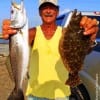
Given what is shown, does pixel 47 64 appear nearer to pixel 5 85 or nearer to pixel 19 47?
pixel 19 47

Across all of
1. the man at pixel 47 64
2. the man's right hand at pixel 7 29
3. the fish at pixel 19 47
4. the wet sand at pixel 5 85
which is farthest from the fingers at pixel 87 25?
the wet sand at pixel 5 85

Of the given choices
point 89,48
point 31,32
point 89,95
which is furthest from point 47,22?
point 89,95

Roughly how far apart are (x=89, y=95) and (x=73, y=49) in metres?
2.68

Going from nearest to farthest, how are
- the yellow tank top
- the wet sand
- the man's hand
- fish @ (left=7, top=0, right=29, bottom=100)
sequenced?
fish @ (left=7, top=0, right=29, bottom=100), the man's hand, the yellow tank top, the wet sand

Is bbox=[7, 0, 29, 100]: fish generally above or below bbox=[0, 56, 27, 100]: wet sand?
above

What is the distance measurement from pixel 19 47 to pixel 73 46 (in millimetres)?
770

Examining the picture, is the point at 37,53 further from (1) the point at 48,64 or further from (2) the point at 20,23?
(2) the point at 20,23

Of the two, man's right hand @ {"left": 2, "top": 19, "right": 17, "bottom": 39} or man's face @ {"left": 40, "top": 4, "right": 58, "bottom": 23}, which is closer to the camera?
man's right hand @ {"left": 2, "top": 19, "right": 17, "bottom": 39}

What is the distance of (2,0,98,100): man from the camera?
596 cm

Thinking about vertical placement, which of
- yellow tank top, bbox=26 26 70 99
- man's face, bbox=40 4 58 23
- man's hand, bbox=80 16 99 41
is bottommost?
yellow tank top, bbox=26 26 70 99

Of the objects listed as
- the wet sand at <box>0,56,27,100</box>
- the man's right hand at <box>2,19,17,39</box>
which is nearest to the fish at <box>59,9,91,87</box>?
the man's right hand at <box>2,19,17,39</box>

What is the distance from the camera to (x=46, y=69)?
597 cm

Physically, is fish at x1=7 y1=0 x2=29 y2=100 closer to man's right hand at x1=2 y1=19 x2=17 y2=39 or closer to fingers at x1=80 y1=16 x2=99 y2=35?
man's right hand at x1=2 y1=19 x2=17 y2=39

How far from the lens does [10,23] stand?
215 inches
